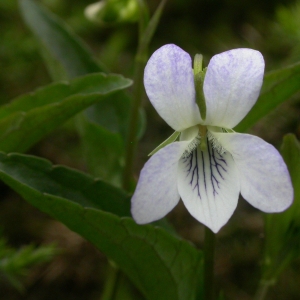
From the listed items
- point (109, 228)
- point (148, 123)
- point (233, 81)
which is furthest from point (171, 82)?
point (148, 123)

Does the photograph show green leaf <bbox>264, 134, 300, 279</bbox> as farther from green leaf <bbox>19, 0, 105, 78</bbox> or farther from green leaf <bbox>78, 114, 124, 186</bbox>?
green leaf <bbox>19, 0, 105, 78</bbox>

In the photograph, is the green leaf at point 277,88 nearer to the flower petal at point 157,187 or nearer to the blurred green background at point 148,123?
the flower petal at point 157,187

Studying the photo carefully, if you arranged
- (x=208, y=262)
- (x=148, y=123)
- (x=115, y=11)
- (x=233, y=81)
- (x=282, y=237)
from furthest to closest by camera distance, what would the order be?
(x=148, y=123)
(x=115, y=11)
(x=282, y=237)
(x=208, y=262)
(x=233, y=81)

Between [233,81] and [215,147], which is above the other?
[233,81]

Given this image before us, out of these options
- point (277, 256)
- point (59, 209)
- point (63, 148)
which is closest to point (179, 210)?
point (63, 148)

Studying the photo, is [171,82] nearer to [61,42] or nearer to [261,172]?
[261,172]

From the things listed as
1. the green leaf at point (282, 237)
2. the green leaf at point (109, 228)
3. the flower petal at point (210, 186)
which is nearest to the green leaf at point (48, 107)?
the green leaf at point (109, 228)
